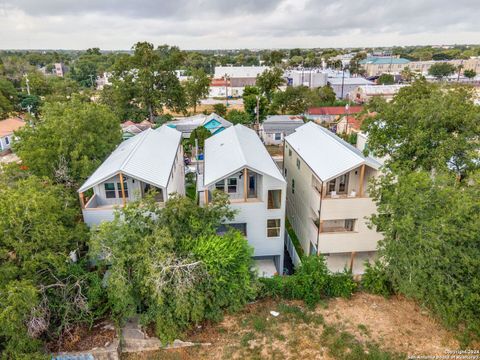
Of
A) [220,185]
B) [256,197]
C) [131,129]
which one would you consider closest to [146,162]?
[220,185]

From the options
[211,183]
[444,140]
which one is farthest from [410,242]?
[211,183]

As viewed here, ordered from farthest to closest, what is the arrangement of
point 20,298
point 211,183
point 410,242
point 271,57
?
point 271,57
point 211,183
point 410,242
point 20,298

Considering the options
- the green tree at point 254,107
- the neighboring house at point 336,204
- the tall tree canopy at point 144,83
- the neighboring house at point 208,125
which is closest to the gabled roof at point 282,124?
A: the green tree at point 254,107

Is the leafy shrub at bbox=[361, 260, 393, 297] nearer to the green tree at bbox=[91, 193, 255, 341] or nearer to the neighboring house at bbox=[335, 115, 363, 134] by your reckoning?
the green tree at bbox=[91, 193, 255, 341]

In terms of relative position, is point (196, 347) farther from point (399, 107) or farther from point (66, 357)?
point (399, 107)

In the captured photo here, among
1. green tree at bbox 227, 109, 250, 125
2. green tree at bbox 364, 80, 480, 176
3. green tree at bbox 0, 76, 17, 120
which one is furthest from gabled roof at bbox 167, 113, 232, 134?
green tree at bbox 364, 80, 480, 176

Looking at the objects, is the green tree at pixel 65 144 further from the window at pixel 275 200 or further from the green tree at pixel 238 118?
the green tree at pixel 238 118
